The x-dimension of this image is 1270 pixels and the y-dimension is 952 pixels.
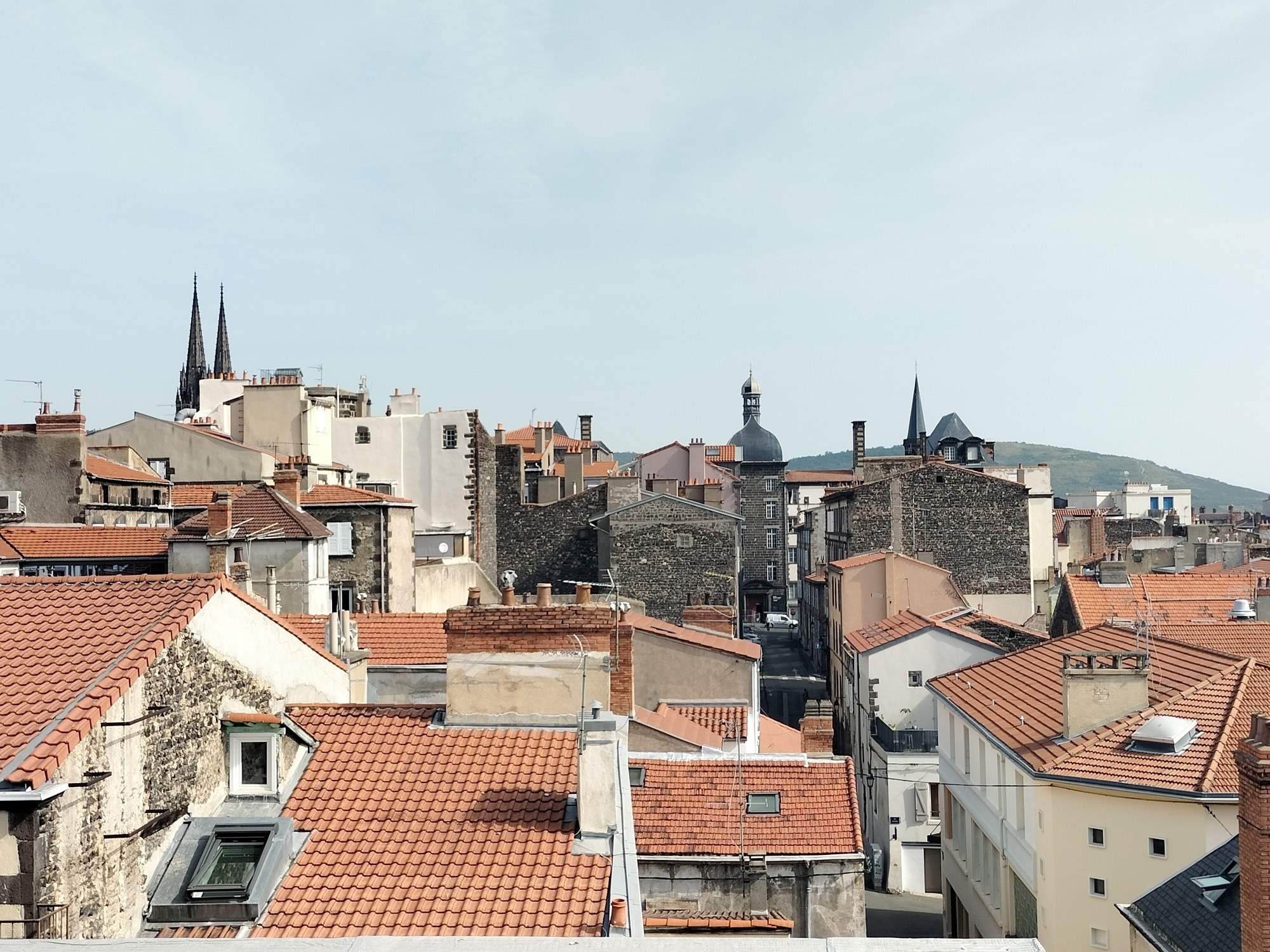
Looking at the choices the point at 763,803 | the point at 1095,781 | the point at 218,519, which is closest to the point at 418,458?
the point at 218,519

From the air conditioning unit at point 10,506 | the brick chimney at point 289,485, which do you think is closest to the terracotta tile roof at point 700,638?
the brick chimney at point 289,485

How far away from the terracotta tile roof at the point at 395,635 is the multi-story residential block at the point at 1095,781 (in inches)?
411

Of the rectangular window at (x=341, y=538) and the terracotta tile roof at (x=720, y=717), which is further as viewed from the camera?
the rectangular window at (x=341, y=538)

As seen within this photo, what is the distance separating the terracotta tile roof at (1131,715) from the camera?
18.8m

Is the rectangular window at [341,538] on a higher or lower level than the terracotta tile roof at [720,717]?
higher

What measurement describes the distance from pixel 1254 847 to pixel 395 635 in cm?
1678

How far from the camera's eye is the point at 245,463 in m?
44.8

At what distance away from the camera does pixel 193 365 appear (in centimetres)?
10594

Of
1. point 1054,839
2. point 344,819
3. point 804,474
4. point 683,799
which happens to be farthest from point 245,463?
point 804,474

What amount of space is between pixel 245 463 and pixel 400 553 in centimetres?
803

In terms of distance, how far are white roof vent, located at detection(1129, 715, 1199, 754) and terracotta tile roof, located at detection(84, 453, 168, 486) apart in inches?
1142

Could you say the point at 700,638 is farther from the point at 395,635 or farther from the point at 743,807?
the point at 743,807

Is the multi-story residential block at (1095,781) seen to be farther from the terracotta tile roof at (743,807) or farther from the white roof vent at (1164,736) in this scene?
the terracotta tile roof at (743,807)

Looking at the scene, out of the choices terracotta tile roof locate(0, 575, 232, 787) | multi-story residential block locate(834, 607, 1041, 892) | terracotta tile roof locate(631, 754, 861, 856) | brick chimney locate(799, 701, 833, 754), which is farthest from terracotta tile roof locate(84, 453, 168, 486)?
terracotta tile roof locate(0, 575, 232, 787)
